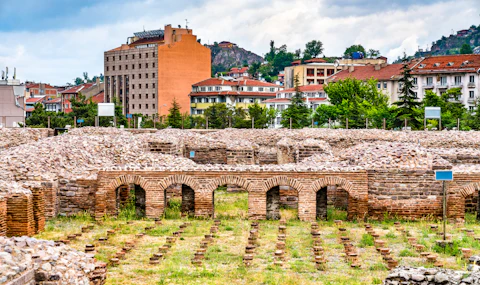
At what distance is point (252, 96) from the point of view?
88.8m

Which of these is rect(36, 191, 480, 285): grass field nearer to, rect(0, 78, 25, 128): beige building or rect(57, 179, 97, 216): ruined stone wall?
rect(57, 179, 97, 216): ruined stone wall

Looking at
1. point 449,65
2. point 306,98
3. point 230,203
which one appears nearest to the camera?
point 230,203

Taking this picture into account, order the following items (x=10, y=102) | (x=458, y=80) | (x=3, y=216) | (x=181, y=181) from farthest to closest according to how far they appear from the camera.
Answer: (x=458, y=80), (x=10, y=102), (x=181, y=181), (x=3, y=216)

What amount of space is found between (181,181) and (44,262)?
1028cm

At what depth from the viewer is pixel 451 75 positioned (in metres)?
75.4

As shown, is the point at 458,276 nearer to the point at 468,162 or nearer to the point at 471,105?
the point at 468,162

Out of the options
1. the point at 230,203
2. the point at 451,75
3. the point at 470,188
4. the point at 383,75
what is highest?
the point at 383,75

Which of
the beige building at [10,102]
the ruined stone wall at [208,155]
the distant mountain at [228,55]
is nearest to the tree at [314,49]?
the distant mountain at [228,55]

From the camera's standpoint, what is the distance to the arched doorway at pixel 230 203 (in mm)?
23266

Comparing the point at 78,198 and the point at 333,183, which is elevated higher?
the point at 333,183

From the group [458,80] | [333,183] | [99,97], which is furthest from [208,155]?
[99,97]

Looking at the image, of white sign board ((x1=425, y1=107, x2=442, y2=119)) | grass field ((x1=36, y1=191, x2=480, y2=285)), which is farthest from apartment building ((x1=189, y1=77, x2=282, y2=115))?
grass field ((x1=36, y1=191, x2=480, y2=285))

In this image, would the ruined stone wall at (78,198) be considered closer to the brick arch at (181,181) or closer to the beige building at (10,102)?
the brick arch at (181,181)

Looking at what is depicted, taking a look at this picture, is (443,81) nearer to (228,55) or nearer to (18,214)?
(18,214)
